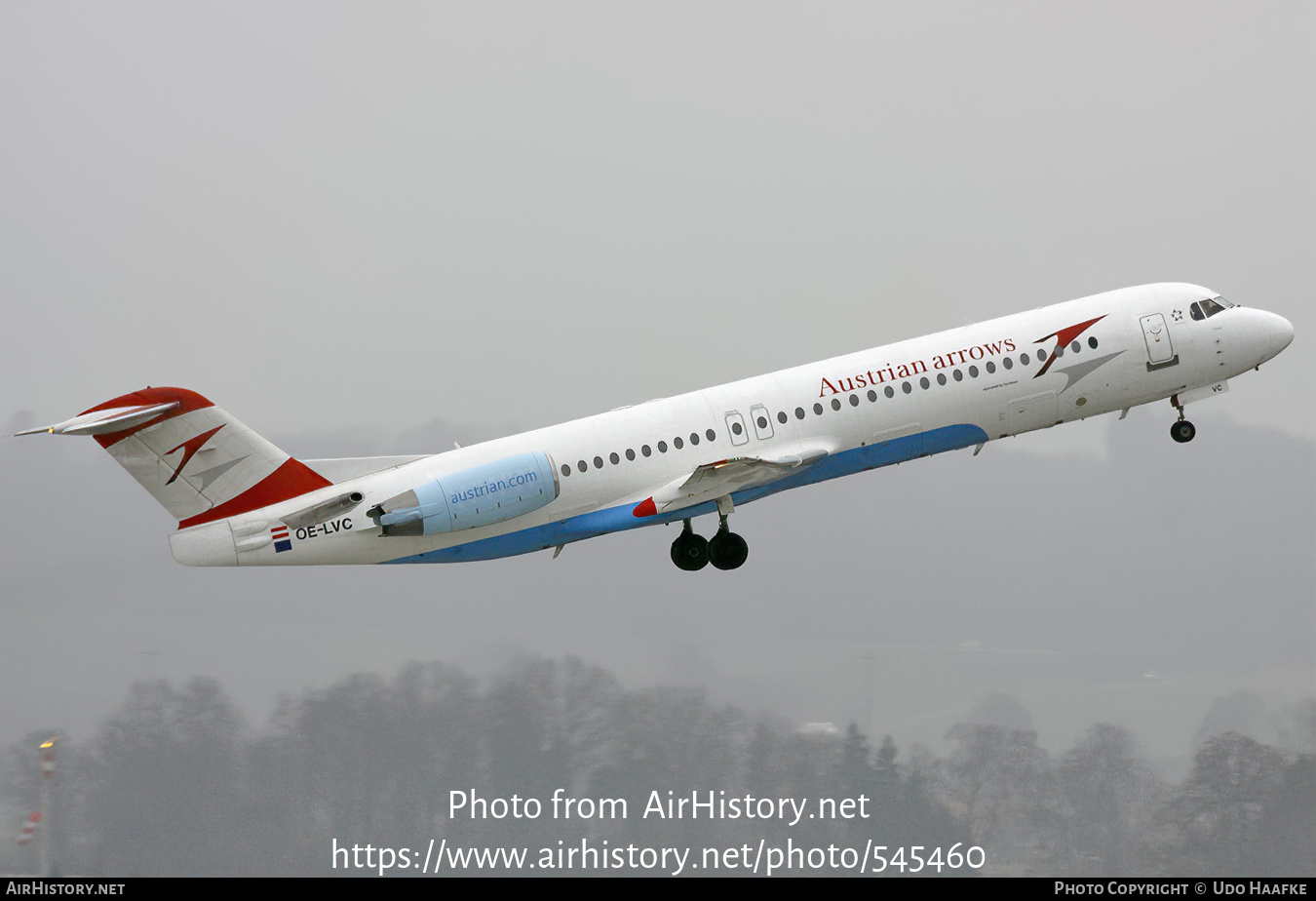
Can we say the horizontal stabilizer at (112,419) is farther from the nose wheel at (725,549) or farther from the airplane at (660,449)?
the nose wheel at (725,549)

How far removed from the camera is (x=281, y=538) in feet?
99.0

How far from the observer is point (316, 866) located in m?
80.6

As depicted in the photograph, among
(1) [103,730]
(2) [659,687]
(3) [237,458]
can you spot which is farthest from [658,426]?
(1) [103,730]

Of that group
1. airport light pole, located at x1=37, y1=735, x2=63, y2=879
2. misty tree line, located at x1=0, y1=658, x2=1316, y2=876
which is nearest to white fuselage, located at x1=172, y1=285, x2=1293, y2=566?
misty tree line, located at x1=0, y1=658, x2=1316, y2=876

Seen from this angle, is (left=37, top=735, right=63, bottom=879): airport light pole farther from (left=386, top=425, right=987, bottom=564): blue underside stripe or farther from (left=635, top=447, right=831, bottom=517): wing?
(left=635, top=447, right=831, bottom=517): wing

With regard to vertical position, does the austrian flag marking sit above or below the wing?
above

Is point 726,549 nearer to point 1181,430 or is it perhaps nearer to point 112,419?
point 1181,430

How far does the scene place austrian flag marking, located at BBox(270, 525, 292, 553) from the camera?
98.9 feet

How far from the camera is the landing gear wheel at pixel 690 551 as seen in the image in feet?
109

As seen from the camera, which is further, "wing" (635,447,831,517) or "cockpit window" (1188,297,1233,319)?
"cockpit window" (1188,297,1233,319)

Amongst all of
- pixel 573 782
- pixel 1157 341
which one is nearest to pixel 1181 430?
pixel 1157 341

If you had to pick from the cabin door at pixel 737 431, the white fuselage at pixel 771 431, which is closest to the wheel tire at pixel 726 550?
the white fuselage at pixel 771 431

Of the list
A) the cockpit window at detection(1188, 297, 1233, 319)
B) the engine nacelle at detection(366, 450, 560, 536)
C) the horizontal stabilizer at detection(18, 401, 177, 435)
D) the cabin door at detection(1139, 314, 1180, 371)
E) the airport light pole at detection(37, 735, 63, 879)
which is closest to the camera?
the horizontal stabilizer at detection(18, 401, 177, 435)

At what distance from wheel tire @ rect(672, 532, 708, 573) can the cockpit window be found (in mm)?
13503
